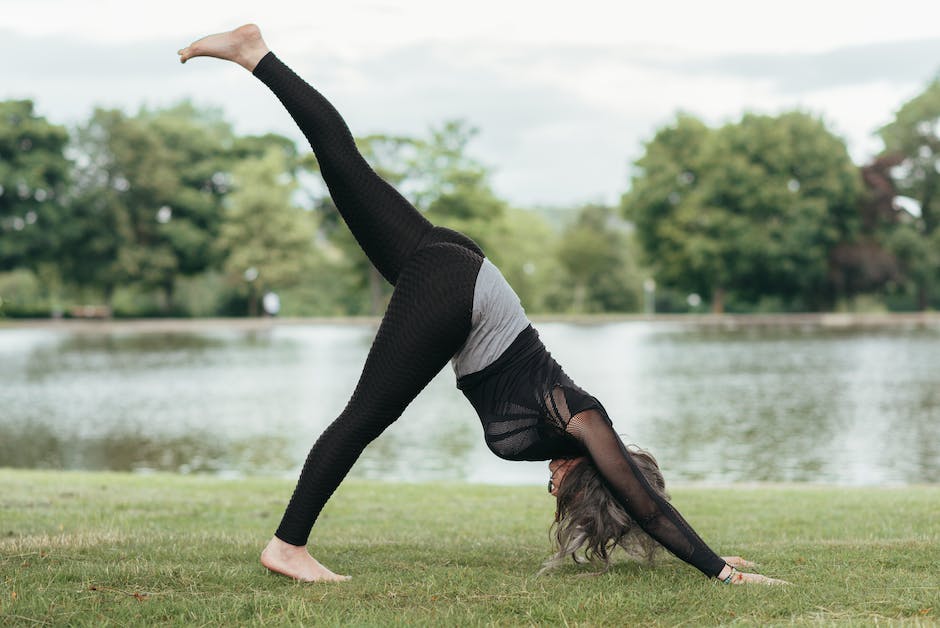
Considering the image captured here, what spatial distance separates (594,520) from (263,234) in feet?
173

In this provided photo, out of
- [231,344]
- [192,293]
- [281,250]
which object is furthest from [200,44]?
[192,293]

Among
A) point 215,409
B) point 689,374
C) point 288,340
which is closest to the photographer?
point 215,409

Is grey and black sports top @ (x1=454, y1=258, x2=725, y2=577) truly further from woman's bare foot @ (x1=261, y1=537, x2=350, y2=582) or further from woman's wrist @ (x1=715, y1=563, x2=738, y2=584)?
woman's bare foot @ (x1=261, y1=537, x2=350, y2=582)

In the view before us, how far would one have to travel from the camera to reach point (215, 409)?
17375mm

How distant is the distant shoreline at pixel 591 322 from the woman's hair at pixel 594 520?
4426 centimetres

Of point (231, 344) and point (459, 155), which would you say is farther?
point (459, 155)

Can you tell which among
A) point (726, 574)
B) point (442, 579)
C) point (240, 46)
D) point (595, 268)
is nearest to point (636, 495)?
point (726, 574)

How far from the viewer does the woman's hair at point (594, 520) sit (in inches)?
133

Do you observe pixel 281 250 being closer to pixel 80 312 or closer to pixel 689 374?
pixel 80 312

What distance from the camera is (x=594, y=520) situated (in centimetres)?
337

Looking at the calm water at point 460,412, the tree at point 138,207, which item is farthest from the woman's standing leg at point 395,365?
the tree at point 138,207

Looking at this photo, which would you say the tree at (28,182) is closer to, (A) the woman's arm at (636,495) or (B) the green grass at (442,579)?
(B) the green grass at (442,579)

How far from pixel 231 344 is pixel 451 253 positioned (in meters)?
32.6

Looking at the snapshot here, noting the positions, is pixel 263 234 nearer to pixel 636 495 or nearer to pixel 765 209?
pixel 765 209
